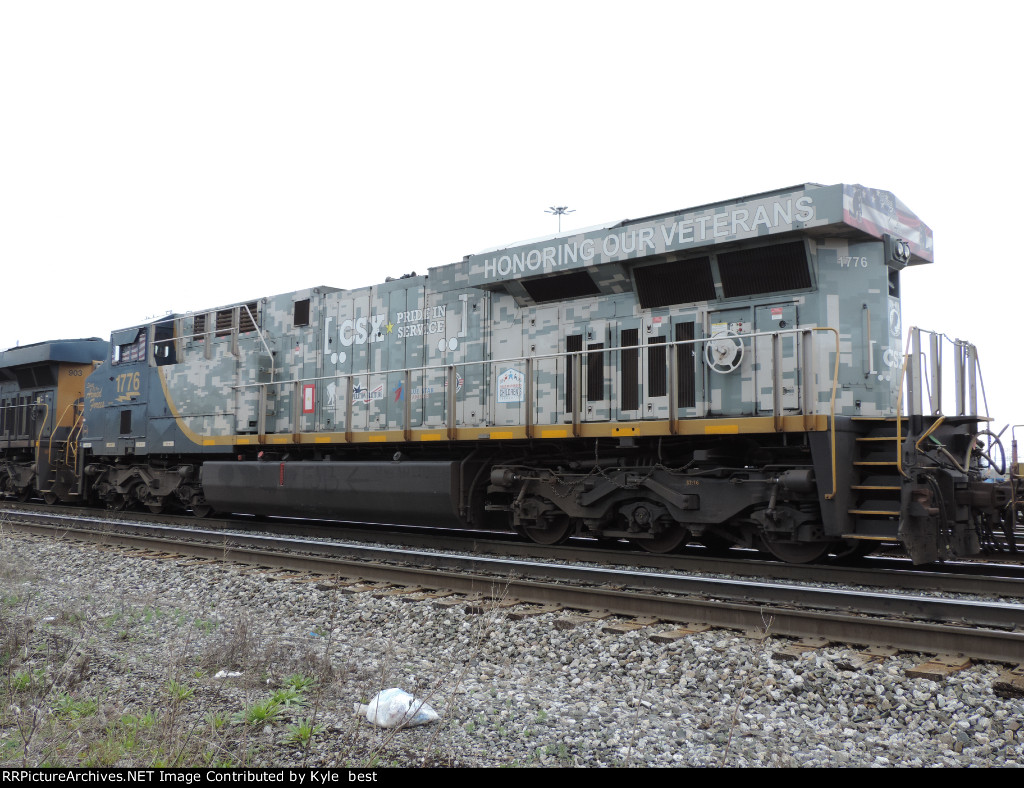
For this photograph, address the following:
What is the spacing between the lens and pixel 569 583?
7.17 metres

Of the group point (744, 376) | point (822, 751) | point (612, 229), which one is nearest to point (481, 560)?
point (744, 376)

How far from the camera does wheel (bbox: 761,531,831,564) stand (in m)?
7.55

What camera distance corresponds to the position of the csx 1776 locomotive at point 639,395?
24.0 feet

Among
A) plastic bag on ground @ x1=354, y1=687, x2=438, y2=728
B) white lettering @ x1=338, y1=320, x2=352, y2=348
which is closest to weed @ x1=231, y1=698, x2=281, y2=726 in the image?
plastic bag on ground @ x1=354, y1=687, x2=438, y2=728

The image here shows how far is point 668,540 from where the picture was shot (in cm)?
852

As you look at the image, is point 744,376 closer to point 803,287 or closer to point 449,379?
point 803,287

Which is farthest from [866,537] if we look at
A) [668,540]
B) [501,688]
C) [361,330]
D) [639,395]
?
[361,330]

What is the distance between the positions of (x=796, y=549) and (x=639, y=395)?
2345 mm

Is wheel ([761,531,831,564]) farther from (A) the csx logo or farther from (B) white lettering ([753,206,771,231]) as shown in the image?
(A) the csx logo

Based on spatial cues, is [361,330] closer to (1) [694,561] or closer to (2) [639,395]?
(2) [639,395]

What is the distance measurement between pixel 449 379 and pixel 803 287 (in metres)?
4.63

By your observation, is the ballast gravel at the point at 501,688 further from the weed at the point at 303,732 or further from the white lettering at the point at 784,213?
the white lettering at the point at 784,213

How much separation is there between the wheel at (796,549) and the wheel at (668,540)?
2.99 feet

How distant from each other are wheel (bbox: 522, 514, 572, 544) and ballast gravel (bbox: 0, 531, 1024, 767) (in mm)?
3077
